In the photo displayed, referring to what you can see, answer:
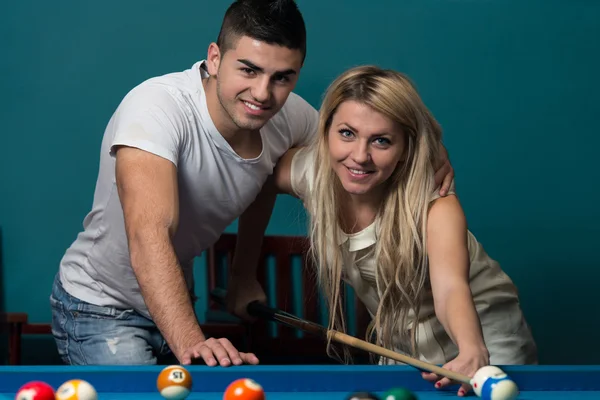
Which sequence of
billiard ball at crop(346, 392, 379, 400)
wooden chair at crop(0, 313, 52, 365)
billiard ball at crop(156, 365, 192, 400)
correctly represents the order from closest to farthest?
billiard ball at crop(346, 392, 379, 400) → billiard ball at crop(156, 365, 192, 400) → wooden chair at crop(0, 313, 52, 365)

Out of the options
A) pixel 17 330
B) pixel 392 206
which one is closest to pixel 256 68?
pixel 392 206

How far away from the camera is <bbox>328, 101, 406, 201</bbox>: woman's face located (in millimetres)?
2027

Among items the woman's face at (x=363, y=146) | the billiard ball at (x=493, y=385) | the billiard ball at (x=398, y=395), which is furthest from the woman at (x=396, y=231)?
the billiard ball at (x=398, y=395)

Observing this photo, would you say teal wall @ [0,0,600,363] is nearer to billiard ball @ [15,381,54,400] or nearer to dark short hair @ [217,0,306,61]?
dark short hair @ [217,0,306,61]

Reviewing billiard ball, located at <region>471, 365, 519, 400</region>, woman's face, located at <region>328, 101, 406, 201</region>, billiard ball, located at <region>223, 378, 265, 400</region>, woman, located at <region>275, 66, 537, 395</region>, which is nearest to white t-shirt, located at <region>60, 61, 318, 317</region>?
woman, located at <region>275, 66, 537, 395</region>

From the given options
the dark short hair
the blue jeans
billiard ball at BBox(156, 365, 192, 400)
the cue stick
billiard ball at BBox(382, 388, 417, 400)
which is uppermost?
the dark short hair

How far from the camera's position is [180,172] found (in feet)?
7.39

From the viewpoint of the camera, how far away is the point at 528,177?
3.25m

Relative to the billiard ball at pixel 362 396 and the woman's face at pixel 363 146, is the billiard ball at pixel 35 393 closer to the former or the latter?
the billiard ball at pixel 362 396

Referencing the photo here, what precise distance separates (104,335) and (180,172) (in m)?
0.56

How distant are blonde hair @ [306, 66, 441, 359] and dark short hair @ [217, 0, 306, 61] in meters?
0.19

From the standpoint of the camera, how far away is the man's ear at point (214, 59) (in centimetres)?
230

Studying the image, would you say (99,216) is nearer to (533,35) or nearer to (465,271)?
(465,271)

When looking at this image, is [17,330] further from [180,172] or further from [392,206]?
[392,206]
